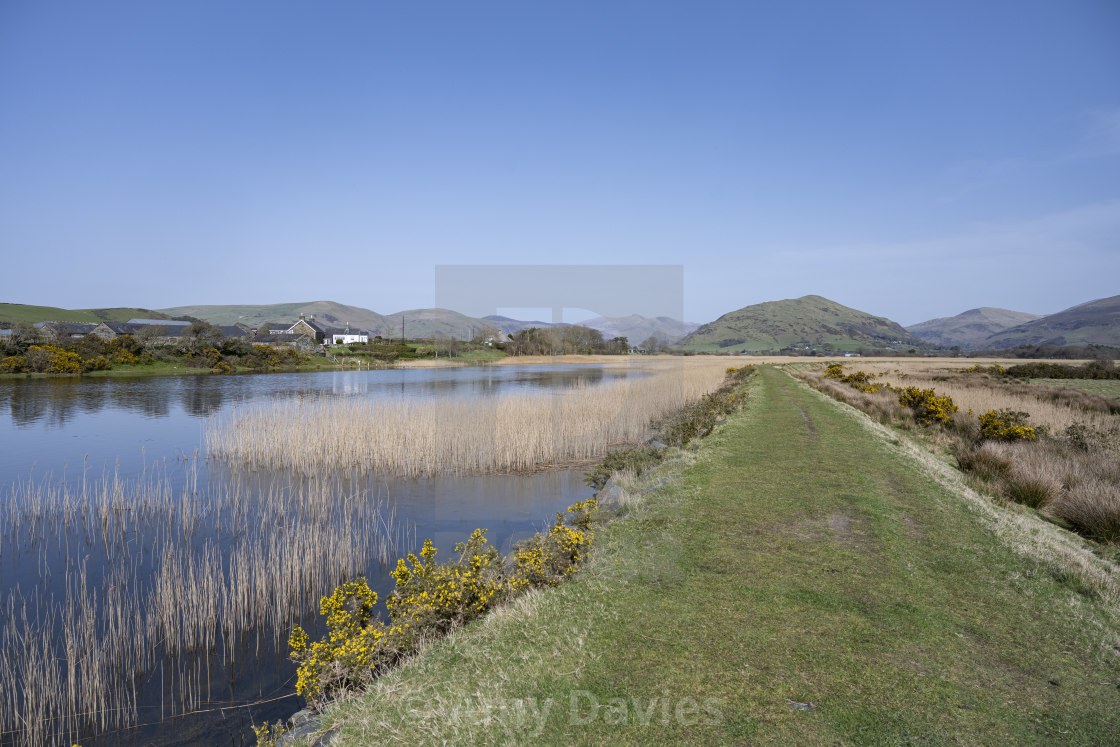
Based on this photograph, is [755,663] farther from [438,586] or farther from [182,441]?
[182,441]

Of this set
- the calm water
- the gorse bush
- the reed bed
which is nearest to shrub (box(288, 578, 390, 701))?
the gorse bush

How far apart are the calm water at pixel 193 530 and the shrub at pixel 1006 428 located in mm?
11120

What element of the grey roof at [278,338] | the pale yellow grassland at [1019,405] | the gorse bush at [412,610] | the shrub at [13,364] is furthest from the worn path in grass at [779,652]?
the grey roof at [278,338]

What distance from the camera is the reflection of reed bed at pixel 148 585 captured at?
16.4 ft

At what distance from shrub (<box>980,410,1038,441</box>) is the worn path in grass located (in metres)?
9.35

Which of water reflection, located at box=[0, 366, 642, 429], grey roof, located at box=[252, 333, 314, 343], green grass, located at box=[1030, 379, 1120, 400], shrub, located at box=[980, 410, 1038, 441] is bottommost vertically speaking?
water reflection, located at box=[0, 366, 642, 429]

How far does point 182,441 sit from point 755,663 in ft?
65.4

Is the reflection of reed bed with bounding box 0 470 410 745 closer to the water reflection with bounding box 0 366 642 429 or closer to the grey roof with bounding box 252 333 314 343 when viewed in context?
the water reflection with bounding box 0 366 642 429

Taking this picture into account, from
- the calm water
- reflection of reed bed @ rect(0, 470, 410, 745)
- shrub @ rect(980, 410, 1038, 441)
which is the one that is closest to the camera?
reflection of reed bed @ rect(0, 470, 410, 745)

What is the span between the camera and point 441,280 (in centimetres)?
938

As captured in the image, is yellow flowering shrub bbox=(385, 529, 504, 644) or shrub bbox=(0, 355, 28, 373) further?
shrub bbox=(0, 355, 28, 373)

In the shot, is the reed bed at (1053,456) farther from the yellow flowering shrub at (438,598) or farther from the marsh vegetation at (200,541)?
the marsh vegetation at (200,541)

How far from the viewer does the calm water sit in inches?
204

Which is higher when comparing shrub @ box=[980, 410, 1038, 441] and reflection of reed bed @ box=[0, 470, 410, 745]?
shrub @ box=[980, 410, 1038, 441]
